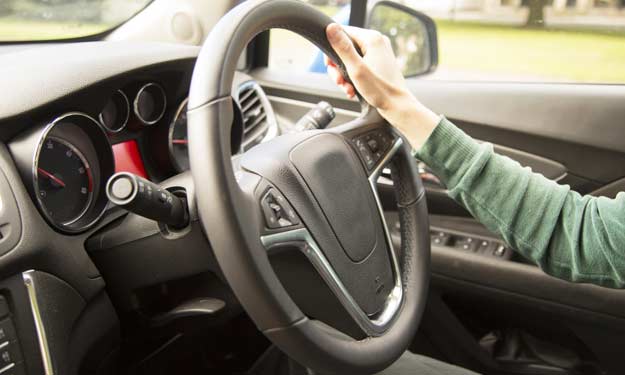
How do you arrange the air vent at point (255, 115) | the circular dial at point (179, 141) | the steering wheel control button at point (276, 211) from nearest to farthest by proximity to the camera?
the steering wheel control button at point (276, 211)
the circular dial at point (179, 141)
the air vent at point (255, 115)

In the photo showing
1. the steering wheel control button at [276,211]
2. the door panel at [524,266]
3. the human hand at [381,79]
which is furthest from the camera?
the door panel at [524,266]

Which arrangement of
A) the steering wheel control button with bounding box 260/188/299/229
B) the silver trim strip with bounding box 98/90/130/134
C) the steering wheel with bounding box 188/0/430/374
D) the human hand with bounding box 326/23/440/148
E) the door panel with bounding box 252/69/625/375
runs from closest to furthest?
the steering wheel with bounding box 188/0/430/374, the steering wheel control button with bounding box 260/188/299/229, the human hand with bounding box 326/23/440/148, the silver trim strip with bounding box 98/90/130/134, the door panel with bounding box 252/69/625/375

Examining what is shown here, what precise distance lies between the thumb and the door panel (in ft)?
2.67

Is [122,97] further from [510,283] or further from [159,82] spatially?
[510,283]

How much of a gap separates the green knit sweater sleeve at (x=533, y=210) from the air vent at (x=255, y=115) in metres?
0.79

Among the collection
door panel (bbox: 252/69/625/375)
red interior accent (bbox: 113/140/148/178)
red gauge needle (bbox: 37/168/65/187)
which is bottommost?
door panel (bbox: 252/69/625/375)

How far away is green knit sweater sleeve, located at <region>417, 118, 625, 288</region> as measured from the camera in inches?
41.7

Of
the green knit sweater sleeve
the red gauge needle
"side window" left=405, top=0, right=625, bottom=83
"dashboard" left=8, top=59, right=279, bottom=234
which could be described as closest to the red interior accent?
"dashboard" left=8, top=59, right=279, bottom=234

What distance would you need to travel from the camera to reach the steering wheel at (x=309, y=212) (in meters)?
0.81

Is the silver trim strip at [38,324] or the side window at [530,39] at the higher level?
the side window at [530,39]

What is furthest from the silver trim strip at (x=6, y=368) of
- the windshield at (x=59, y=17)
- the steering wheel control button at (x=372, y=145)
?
the windshield at (x=59, y=17)

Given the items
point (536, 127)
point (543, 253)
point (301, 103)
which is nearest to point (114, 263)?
point (543, 253)

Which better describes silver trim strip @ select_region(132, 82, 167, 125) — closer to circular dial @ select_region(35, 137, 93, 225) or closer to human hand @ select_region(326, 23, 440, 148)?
circular dial @ select_region(35, 137, 93, 225)

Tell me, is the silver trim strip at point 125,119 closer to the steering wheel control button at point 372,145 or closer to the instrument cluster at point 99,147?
the instrument cluster at point 99,147
